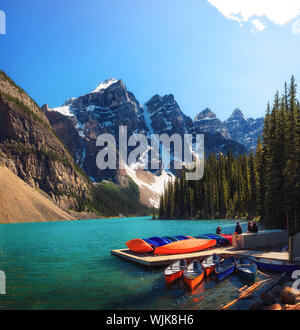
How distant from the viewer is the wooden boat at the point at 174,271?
19.7 meters

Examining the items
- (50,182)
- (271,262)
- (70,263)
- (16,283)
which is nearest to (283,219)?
(271,262)

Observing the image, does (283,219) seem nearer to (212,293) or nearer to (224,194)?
(212,293)

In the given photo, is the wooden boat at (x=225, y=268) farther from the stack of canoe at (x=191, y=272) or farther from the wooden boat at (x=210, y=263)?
the stack of canoe at (x=191, y=272)

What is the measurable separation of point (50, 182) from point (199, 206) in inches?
4518

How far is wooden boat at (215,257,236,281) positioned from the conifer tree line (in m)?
15.9

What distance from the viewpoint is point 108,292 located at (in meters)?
17.9

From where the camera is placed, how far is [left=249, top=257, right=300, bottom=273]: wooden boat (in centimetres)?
1934

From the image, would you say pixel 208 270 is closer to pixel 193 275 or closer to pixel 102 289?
pixel 193 275

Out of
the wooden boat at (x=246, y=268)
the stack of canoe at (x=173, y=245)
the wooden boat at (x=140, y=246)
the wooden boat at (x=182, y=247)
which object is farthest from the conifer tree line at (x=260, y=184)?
the wooden boat at (x=140, y=246)

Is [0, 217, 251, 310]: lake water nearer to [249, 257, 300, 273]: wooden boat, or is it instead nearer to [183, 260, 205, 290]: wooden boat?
[183, 260, 205, 290]: wooden boat

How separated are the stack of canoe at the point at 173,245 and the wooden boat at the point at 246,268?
6.26 m

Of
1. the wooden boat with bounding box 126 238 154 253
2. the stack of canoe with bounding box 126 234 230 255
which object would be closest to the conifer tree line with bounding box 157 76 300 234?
the stack of canoe with bounding box 126 234 230 255
